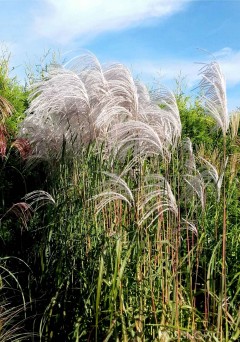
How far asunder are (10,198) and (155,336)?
3662mm

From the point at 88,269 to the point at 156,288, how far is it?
455 millimetres

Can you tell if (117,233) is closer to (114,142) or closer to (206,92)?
(114,142)

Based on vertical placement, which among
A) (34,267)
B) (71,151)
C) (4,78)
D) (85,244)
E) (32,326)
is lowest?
(32,326)

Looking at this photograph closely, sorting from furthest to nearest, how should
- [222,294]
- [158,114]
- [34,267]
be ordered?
[34,267], [158,114], [222,294]

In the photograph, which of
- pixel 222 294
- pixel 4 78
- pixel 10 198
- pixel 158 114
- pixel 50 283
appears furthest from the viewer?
pixel 4 78

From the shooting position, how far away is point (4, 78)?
810 centimetres

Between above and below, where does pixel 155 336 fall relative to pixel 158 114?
below

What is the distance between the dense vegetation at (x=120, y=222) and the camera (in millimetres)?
3699

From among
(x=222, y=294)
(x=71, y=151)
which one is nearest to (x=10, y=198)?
(x=71, y=151)

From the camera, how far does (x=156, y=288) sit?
3980 mm

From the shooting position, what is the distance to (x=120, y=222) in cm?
407

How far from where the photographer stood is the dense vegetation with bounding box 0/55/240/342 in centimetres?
370

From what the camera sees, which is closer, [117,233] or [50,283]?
[117,233]

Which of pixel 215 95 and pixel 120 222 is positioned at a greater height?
pixel 215 95
